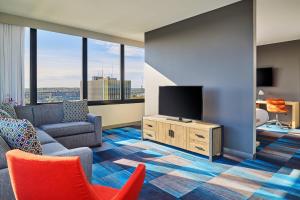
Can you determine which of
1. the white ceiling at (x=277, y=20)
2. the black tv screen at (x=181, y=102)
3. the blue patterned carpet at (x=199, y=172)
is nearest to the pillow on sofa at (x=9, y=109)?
the blue patterned carpet at (x=199, y=172)

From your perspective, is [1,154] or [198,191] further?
[198,191]

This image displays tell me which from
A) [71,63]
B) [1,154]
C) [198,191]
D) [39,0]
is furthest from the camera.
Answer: [71,63]

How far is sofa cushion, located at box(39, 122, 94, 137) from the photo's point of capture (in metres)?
3.61

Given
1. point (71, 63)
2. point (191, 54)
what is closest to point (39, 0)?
point (71, 63)

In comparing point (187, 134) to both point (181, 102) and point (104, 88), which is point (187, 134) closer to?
point (181, 102)

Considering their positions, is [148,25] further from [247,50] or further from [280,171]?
[280,171]

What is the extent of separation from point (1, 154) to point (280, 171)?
10.8 ft

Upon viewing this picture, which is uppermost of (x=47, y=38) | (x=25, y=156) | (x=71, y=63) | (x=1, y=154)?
(x=47, y=38)

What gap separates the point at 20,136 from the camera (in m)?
1.54

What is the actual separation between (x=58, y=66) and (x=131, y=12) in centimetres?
227

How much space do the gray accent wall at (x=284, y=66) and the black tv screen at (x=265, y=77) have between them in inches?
5.5

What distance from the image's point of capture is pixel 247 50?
3.30 m

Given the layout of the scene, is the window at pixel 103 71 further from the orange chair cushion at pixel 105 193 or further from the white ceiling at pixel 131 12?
the orange chair cushion at pixel 105 193

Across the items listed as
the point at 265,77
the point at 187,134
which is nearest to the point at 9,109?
the point at 187,134
